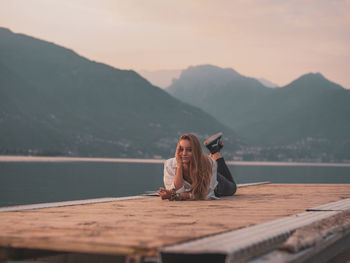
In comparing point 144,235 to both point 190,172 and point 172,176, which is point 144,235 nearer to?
point 190,172

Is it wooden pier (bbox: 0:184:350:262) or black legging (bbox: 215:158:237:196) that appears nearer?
wooden pier (bbox: 0:184:350:262)

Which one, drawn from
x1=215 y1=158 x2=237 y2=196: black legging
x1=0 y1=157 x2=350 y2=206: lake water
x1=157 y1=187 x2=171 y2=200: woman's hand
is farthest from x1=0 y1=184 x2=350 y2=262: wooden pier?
x1=0 y1=157 x2=350 y2=206: lake water

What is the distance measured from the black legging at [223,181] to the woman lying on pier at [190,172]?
125 millimetres

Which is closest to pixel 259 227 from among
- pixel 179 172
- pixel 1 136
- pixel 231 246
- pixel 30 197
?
pixel 231 246

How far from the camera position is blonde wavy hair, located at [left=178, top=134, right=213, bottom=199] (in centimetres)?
727

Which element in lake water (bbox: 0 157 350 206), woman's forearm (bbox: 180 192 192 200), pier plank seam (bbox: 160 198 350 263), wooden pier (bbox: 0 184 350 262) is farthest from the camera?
lake water (bbox: 0 157 350 206)

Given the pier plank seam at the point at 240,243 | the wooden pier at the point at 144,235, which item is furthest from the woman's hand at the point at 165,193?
the pier plank seam at the point at 240,243

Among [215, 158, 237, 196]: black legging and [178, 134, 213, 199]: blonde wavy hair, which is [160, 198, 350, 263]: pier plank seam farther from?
[215, 158, 237, 196]: black legging

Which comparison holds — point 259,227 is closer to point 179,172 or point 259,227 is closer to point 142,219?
point 142,219

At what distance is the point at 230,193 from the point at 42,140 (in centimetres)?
18153

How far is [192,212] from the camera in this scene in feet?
18.6

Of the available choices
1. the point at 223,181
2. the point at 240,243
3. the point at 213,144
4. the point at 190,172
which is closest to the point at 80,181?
the point at 223,181

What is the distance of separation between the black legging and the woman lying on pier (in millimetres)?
125

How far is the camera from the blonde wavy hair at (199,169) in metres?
7.27
